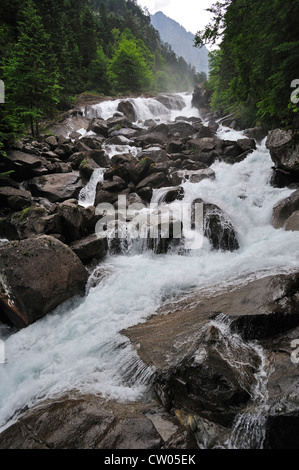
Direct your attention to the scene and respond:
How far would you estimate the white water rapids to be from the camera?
341 centimetres

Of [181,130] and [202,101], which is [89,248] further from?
[202,101]

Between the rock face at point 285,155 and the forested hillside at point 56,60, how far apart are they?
9.99m

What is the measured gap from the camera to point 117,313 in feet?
16.6

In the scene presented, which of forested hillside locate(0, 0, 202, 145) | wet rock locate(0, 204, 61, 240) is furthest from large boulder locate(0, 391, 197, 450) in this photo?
forested hillside locate(0, 0, 202, 145)

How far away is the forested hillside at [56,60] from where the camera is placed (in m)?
12.4

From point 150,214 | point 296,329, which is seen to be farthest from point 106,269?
point 296,329

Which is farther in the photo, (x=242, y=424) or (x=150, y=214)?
(x=150, y=214)

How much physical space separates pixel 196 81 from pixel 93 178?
227ft

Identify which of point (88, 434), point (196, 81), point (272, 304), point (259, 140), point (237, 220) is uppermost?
point (196, 81)

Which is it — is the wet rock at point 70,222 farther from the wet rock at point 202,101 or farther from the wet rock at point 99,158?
the wet rock at point 202,101

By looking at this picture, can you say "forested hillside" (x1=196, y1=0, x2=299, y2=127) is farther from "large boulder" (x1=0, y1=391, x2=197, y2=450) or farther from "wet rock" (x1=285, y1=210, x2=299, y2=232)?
"large boulder" (x1=0, y1=391, x2=197, y2=450)

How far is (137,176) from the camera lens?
11.7 m

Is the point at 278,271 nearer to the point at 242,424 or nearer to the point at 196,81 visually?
the point at 242,424

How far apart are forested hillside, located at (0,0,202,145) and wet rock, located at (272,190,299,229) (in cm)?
1003
